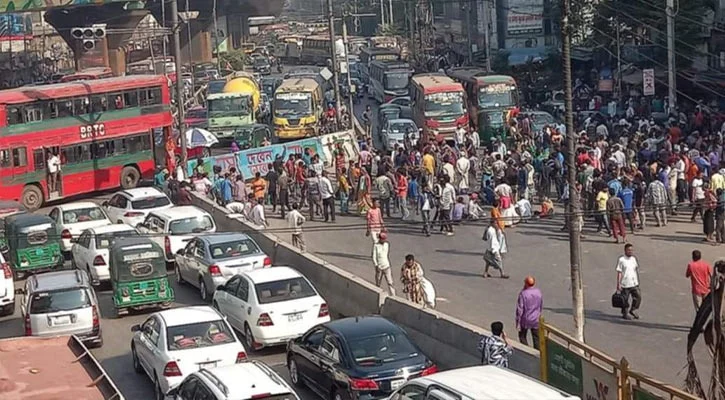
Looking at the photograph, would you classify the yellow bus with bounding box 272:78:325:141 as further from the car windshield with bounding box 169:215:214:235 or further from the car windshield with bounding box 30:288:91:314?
the car windshield with bounding box 30:288:91:314

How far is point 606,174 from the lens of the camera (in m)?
28.8

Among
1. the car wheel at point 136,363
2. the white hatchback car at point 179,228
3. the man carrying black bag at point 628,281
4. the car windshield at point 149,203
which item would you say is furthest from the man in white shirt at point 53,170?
the man carrying black bag at point 628,281

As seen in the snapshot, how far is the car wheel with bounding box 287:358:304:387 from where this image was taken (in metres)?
17.6

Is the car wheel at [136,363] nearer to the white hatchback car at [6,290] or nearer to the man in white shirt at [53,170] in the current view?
the white hatchback car at [6,290]

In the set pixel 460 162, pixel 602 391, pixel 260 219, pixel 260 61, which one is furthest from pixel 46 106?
pixel 260 61

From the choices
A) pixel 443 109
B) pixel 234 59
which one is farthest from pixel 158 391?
pixel 234 59

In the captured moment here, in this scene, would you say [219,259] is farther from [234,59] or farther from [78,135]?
[234,59]

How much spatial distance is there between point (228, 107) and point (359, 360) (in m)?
40.1

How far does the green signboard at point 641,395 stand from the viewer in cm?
1169

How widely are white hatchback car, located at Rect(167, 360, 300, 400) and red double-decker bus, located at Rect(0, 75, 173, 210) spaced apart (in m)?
23.1

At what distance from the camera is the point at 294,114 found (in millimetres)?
53938

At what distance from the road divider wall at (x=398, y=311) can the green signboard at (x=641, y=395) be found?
303 centimetres

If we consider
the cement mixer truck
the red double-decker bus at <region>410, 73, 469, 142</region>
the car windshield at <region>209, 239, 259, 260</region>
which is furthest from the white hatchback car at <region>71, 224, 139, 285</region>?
the cement mixer truck

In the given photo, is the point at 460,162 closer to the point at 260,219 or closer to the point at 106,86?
the point at 260,219
